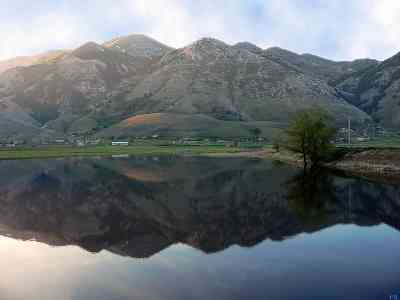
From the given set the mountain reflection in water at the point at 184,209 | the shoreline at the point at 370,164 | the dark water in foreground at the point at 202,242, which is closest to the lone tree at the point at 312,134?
the shoreline at the point at 370,164

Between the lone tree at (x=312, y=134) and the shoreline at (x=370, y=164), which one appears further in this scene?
the lone tree at (x=312, y=134)

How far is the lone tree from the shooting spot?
106 metres

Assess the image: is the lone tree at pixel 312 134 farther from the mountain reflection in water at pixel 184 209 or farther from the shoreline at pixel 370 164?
the mountain reflection in water at pixel 184 209

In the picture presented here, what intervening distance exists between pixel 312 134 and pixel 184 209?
58803mm

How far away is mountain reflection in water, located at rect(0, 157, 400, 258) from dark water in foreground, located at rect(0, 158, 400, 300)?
0.13 meters

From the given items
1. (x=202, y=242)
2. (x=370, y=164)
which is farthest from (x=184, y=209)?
(x=370, y=164)

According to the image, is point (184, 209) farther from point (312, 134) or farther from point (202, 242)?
point (312, 134)

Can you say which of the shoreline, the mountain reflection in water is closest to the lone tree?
the shoreline

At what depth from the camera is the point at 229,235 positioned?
41.1 m

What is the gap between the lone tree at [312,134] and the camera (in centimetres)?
10612

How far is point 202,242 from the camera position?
38.6 m

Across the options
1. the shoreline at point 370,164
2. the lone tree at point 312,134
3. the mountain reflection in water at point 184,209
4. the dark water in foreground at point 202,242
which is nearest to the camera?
the dark water in foreground at point 202,242

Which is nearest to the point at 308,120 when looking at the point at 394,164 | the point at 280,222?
the point at 394,164

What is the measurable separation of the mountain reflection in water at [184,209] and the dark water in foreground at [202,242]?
0.13 m
